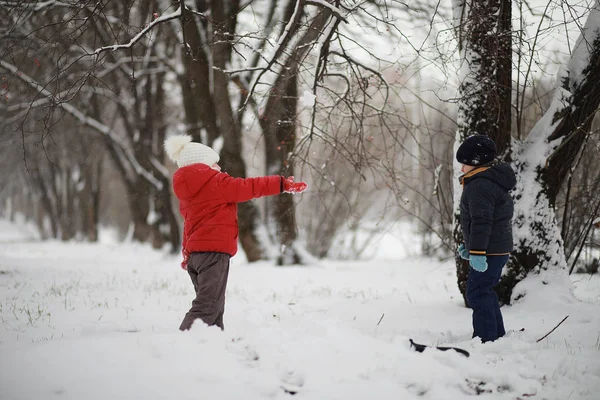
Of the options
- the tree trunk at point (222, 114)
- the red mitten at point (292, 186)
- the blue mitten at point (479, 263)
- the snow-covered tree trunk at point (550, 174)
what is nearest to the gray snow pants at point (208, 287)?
the red mitten at point (292, 186)

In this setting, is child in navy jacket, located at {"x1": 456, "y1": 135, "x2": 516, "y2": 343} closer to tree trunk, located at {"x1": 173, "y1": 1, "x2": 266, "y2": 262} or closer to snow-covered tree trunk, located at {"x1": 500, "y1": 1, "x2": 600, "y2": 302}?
snow-covered tree trunk, located at {"x1": 500, "y1": 1, "x2": 600, "y2": 302}

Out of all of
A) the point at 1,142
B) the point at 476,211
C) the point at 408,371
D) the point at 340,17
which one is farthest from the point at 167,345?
→ the point at 1,142

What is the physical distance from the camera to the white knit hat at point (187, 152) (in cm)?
353

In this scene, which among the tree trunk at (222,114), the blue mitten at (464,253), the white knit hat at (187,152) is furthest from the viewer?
the tree trunk at (222,114)

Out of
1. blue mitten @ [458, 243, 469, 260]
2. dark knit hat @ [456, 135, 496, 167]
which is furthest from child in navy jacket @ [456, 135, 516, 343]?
blue mitten @ [458, 243, 469, 260]

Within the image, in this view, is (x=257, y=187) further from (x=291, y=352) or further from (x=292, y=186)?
(x=291, y=352)

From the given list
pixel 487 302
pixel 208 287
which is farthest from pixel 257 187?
pixel 487 302

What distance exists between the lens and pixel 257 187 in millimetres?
3352

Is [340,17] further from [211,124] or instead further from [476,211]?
[211,124]

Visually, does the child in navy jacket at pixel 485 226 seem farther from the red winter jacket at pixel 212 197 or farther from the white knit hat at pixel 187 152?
the white knit hat at pixel 187 152

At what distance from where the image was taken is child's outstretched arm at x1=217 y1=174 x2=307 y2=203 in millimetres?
3342

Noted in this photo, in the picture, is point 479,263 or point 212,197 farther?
point 212,197

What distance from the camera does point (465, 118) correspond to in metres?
4.42

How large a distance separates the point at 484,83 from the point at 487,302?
7.21ft
